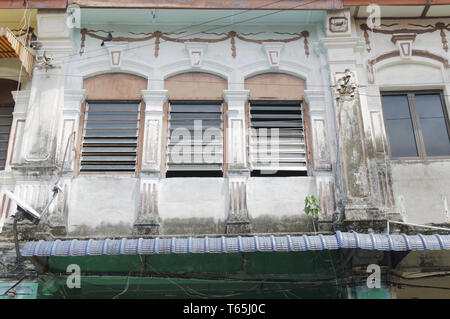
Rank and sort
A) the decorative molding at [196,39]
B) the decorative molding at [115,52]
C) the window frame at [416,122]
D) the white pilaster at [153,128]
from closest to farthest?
the white pilaster at [153,128], the window frame at [416,122], the decorative molding at [115,52], the decorative molding at [196,39]

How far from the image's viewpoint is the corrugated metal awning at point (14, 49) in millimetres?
7777

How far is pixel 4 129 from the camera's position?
877 centimetres

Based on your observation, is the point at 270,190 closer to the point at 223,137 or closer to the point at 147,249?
the point at 223,137

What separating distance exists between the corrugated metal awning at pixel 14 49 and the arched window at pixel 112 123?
100 cm

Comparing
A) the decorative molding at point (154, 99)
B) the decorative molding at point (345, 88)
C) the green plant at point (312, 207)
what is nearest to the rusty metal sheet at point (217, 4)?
the decorative molding at point (345, 88)

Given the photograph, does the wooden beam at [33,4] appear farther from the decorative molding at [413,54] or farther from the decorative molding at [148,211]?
the decorative molding at [413,54]

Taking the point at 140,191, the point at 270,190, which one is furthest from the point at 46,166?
the point at 270,190

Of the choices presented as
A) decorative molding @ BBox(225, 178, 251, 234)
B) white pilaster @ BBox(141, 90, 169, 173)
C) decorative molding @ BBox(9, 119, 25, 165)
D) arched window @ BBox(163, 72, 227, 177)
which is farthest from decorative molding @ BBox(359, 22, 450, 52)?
decorative molding @ BBox(9, 119, 25, 165)

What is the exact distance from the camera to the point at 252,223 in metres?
7.49

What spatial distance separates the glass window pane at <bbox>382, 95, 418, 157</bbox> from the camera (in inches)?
327

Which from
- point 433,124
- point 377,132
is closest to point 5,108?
point 377,132

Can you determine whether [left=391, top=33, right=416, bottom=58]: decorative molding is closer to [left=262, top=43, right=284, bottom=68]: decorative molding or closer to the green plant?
[left=262, top=43, right=284, bottom=68]: decorative molding

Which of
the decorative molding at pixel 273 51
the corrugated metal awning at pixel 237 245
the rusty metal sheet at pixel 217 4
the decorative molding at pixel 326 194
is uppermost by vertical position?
the rusty metal sheet at pixel 217 4

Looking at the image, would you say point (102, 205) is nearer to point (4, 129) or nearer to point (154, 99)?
point (154, 99)
